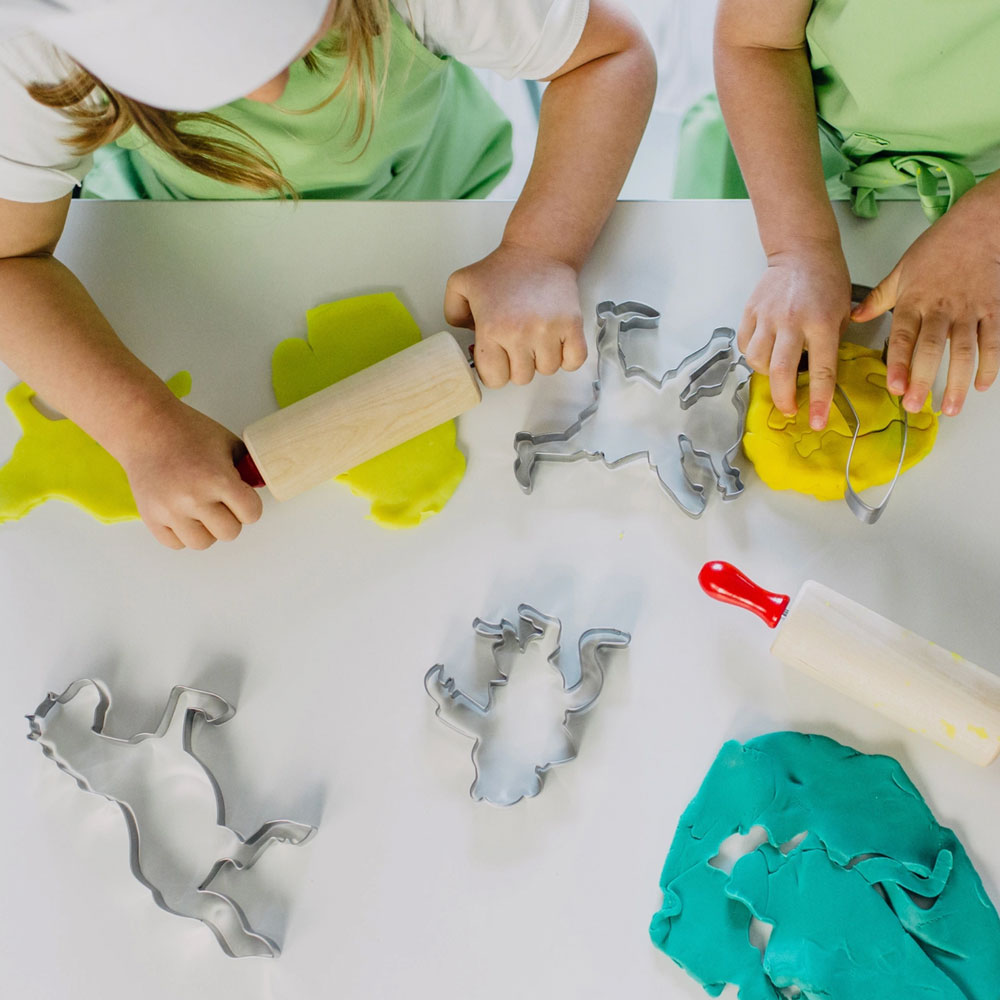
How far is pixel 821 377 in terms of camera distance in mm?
604

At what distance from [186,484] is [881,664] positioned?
1.54ft

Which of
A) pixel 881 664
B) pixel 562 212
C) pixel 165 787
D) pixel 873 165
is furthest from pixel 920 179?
pixel 165 787

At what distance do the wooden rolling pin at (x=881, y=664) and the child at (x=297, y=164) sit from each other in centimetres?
22

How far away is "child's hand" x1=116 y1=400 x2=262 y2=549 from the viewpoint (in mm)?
615

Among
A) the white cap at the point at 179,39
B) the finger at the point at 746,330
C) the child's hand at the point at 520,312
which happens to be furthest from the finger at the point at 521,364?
the white cap at the point at 179,39

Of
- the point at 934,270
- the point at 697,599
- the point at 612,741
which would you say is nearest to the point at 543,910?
the point at 612,741

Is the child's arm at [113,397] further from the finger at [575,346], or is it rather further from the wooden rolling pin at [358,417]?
the finger at [575,346]

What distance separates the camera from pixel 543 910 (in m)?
0.55

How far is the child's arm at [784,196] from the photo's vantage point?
2.00 ft

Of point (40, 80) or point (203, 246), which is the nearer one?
point (40, 80)

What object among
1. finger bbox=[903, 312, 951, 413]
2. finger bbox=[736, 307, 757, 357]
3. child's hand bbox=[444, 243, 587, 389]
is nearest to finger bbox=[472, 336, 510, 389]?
child's hand bbox=[444, 243, 587, 389]

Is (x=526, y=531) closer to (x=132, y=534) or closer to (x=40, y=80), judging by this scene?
(x=132, y=534)

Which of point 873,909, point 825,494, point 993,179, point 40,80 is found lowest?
point 873,909

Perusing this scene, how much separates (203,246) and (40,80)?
0.16m
